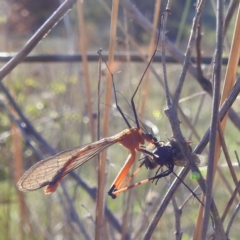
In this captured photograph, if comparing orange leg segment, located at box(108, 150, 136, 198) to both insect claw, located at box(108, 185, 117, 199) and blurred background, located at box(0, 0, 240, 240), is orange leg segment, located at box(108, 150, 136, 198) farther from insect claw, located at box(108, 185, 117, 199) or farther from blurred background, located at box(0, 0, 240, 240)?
blurred background, located at box(0, 0, 240, 240)

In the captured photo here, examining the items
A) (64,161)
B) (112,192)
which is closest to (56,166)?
(64,161)

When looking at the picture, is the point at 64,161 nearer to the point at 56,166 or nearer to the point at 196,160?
the point at 56,166

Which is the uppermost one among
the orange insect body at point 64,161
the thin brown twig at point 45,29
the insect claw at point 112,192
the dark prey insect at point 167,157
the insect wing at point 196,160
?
the thin brown twig at point 45,29

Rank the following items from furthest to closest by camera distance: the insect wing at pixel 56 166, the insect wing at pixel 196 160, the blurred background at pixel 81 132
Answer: the blurred background at pixel 81 132 < the insect wing at pixel 56 166 < the insect wing at pixel 196 160

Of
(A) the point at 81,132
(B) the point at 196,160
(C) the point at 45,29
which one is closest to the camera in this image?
(B) the point at 196,160

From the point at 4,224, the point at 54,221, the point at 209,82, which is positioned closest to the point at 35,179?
the point at 209,82

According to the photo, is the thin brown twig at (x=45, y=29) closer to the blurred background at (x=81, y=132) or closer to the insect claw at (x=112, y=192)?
the blurred background at (x=81, y=132)

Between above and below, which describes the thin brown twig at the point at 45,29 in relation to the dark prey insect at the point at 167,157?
above

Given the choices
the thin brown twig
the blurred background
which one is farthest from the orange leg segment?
the thin brown twig

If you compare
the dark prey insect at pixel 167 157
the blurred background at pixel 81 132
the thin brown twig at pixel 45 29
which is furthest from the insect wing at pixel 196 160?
the thin brown twig at pixel 45 29
